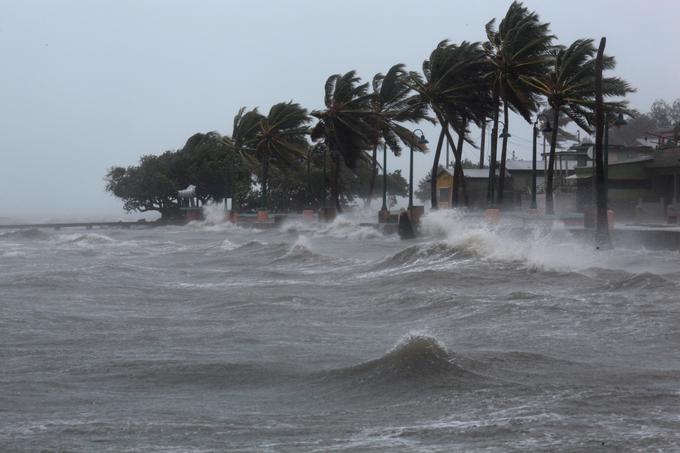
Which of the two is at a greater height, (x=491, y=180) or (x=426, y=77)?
(x=426, y=77)

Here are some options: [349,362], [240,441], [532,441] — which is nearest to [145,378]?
[349,362]

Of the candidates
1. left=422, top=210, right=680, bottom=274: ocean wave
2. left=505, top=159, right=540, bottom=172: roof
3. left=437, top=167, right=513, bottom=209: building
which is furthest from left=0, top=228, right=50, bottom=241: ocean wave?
left=505, top=159, right=540, bottom=172: roof

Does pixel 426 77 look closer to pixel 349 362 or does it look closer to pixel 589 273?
pixel 589 273

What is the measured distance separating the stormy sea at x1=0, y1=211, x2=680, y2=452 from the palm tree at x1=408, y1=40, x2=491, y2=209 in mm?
26854

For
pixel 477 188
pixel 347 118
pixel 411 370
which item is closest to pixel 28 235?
pixel 347 118

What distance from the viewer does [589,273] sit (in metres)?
16.2

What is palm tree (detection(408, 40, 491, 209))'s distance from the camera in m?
44.7

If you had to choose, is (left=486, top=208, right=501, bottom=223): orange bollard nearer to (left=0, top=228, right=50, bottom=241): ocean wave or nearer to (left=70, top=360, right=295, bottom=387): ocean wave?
(left=0, top=228, right=50, bottom=241): ocean wave

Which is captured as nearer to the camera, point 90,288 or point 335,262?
point 90,288

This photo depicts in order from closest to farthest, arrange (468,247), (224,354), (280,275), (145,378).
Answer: (145,378)
(224,354)
(280,275)
(468,247)

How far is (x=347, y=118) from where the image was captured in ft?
171

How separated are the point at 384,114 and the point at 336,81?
3360 millimetres

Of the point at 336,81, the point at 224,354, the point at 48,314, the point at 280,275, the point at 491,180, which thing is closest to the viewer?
the point at 224,354

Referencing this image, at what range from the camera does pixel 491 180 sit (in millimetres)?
42250
